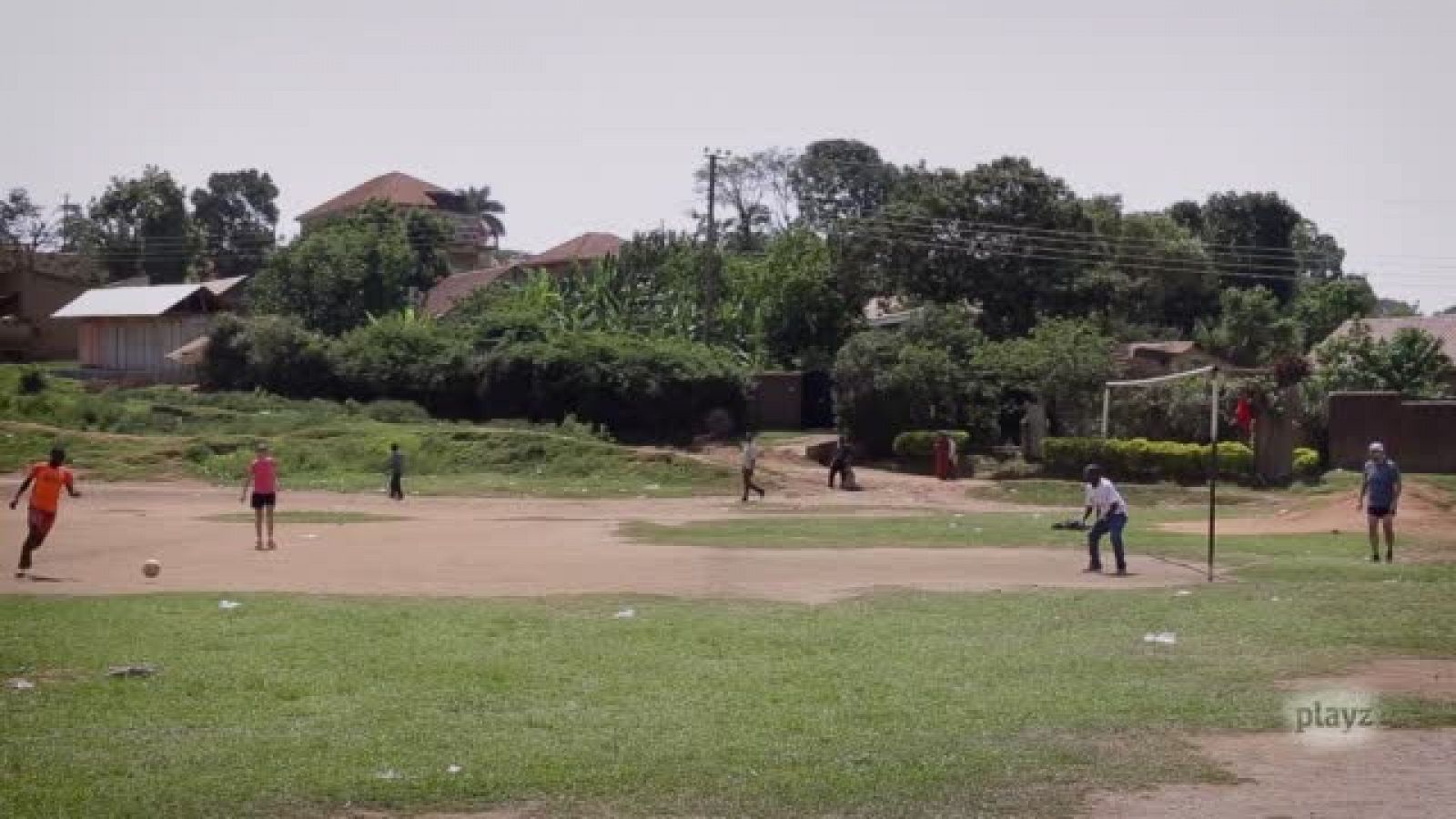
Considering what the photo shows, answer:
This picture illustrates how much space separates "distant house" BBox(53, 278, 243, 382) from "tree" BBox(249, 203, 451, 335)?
302cm

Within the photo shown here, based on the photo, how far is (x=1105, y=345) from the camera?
5484 cm

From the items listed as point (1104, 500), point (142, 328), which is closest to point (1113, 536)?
point (1104, 500)

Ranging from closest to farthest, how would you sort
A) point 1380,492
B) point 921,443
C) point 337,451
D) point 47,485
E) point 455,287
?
point 47,485 → point 1380,492 → point 337,451 → point 921,443 → point 455,287

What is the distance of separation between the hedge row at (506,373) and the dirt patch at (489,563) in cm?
2238

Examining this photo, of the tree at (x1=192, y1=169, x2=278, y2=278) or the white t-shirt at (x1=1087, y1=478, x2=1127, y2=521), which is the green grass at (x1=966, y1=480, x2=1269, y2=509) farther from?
the tree at (x1=192, y1=169, x2=278, y2=278)

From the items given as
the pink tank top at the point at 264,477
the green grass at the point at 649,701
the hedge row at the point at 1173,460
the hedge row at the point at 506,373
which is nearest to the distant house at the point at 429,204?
Result: the hedge row at the point at 506,373

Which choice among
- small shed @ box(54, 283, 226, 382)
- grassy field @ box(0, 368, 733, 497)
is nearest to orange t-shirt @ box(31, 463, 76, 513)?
grassy field @ box(0, 368, 733, 497)

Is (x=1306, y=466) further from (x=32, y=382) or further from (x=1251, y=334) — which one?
(x=32, y=382)

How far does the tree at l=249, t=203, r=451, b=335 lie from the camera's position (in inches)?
3027

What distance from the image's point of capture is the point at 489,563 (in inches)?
1029

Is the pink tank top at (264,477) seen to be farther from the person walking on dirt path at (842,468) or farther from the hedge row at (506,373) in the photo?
the hedge row at (506,373)

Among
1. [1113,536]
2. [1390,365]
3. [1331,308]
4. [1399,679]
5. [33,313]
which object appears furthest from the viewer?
[33,313]

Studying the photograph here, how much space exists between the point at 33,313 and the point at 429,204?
34935mm

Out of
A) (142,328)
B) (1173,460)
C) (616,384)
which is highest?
(142,328)
